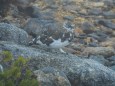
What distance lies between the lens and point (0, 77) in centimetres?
548

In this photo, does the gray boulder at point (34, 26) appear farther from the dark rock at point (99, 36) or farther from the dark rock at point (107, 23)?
the dark rock at point (107, 23)

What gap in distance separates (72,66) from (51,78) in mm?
1105

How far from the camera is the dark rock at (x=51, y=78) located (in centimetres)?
647

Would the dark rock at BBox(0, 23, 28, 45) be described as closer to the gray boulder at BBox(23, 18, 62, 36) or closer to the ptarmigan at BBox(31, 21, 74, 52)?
the ptarmigan at BBox(31, 21, 74, 52)

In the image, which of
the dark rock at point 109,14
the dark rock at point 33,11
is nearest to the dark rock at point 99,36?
the dark rock at point 109,14

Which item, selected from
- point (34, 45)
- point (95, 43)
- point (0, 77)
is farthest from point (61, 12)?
point (0, 77)

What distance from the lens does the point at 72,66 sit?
7.58 metres

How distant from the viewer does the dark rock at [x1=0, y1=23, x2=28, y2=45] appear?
9320mm

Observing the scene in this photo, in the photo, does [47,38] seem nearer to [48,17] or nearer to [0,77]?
[0,77]

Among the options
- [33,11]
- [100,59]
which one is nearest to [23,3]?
[33,11]

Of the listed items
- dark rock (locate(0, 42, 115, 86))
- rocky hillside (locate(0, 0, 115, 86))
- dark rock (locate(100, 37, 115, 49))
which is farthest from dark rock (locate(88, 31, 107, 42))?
dark rock (locate(0, 42, 115, 86))

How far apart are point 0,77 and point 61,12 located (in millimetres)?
10134

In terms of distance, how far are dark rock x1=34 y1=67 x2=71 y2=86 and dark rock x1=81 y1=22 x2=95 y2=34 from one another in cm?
729

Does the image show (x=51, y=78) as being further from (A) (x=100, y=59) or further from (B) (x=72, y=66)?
(A) (x=100, y=59)
